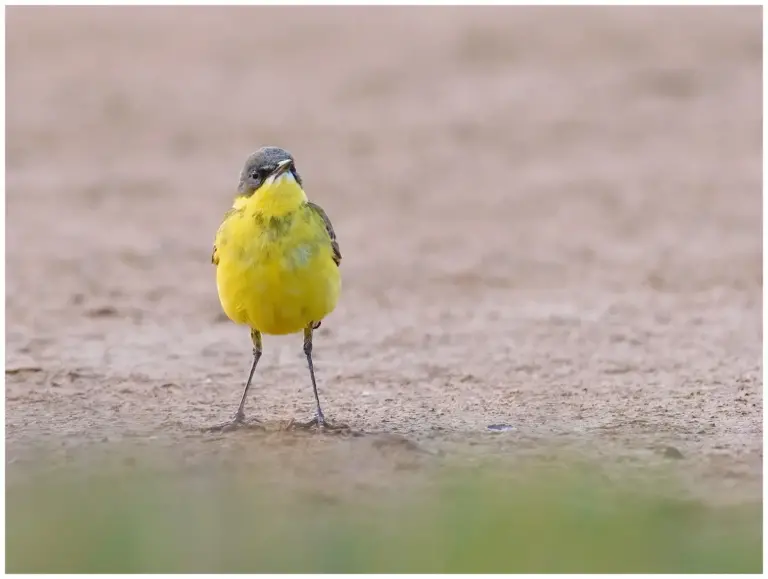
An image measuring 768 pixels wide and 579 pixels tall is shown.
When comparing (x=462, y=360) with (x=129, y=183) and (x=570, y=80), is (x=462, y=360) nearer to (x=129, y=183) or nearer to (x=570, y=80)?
(x=129, y=183)

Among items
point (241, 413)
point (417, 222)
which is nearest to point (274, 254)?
point (241, 413)

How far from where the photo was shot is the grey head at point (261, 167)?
6516mm

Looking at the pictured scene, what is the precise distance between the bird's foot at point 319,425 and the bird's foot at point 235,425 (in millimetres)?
197

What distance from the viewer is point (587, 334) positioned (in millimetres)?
9773

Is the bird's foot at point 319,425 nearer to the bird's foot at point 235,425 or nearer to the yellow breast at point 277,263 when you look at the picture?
the bird's foot at point 235,425

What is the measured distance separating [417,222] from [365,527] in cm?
910

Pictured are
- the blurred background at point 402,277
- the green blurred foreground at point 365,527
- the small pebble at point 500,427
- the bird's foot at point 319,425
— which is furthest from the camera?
the small pebble at point 500,427

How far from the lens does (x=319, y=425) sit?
22.6ft

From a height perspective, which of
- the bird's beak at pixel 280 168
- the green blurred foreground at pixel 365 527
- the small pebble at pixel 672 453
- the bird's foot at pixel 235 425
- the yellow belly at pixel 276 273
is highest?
the bird's beak at pixel 280 168

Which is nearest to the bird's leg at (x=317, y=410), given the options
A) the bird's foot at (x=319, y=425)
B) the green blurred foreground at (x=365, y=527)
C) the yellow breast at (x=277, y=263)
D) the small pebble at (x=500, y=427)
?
the bird's foot at (x=319, y=425)

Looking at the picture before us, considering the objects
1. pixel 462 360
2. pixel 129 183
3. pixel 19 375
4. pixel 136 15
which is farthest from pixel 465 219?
pixel 136 15

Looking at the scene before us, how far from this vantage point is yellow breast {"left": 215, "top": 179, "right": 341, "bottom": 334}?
251 inches

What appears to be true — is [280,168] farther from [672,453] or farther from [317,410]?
[672,453]

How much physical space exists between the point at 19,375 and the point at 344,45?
11529mm
